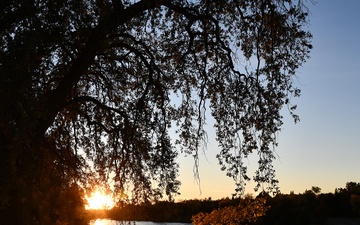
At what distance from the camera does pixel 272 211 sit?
62.3 m

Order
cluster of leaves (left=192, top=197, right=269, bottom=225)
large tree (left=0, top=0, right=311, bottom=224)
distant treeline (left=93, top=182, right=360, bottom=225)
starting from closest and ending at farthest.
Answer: large tree (left=0, top=0, right=311, bottom=224) < cluster of leaves (left=192, top=197, right=269, bottom=225) < distant treeline (left=93, top=182, right=360, bottom=225)

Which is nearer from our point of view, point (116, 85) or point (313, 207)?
point (116, 85)

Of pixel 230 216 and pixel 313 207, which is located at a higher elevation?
pixel 313 207

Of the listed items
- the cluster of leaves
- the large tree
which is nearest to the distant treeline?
the cluster of leaves

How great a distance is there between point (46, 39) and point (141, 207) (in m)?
5.96

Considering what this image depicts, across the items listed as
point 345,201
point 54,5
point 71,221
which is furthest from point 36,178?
point 345,201

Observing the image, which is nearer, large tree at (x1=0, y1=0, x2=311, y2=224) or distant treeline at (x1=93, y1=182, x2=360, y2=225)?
large tree at (x1=0, y1=0, x2=311, y2=224)

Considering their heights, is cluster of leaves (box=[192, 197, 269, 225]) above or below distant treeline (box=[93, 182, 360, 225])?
below

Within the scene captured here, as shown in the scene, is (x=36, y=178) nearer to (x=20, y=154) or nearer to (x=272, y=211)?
(x=20, y=154)

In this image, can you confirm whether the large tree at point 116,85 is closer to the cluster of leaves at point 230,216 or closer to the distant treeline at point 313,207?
the cluster of leaves at point 230,216

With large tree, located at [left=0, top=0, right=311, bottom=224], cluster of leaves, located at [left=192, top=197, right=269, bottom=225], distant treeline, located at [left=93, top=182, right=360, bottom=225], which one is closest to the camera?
large tree, located at [left=0, top=0, right=311, bottom=224]

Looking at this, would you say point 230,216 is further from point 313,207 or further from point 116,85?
point 313,207

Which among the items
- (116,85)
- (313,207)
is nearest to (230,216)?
(116,85)

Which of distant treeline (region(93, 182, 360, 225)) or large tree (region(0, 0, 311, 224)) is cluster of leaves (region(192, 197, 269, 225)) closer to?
large tree (region(0, 0, 311, 224))
